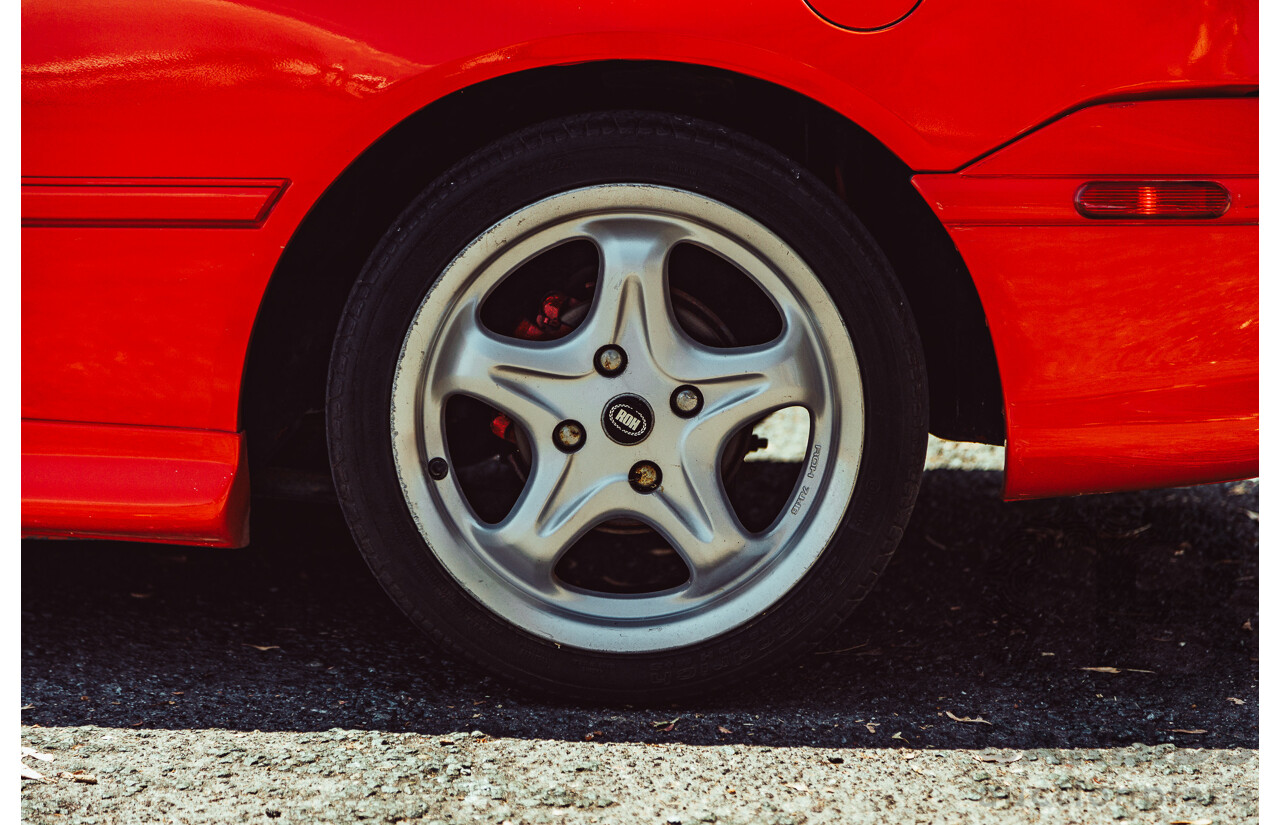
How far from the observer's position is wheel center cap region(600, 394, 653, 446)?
158cm

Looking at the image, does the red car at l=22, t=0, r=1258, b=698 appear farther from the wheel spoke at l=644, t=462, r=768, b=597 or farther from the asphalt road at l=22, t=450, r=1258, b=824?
the asphalt road at l=22, t=450, r=1258, b=824

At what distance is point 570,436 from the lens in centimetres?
159

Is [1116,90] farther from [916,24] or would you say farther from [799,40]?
[799,40]

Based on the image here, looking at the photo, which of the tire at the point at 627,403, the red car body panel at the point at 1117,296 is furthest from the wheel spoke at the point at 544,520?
the red car body panel at the point at 1117,296

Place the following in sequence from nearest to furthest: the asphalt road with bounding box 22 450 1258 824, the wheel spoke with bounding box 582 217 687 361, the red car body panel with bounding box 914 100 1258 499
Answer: the asphalt road with bounding box 22 450 1258 824, the red car body panel with bounding box 914 100 1258 499, the wheel spoke with bounding box 582 217 687 361

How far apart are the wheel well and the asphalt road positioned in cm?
39

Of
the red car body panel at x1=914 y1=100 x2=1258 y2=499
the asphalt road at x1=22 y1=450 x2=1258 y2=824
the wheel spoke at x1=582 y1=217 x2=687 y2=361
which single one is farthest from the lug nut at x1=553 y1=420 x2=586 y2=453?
the red car body panel at x1=914 y1=100 x2=1258 y2=499

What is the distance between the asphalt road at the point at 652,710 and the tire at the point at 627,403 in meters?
0.13

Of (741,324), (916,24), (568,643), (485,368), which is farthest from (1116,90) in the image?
(568,643)

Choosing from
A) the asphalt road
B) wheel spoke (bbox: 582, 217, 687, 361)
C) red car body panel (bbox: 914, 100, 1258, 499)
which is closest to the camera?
the asphalt road

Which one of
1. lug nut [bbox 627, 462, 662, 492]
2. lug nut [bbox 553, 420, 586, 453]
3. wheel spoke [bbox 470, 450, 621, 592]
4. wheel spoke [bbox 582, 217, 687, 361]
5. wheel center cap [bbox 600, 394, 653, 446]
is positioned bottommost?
wheel spoke [bbox 470, 450, 621, 592]

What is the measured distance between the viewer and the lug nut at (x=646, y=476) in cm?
159

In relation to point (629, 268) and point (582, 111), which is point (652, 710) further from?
point (582, 111)

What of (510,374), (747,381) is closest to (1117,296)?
(747,381)
